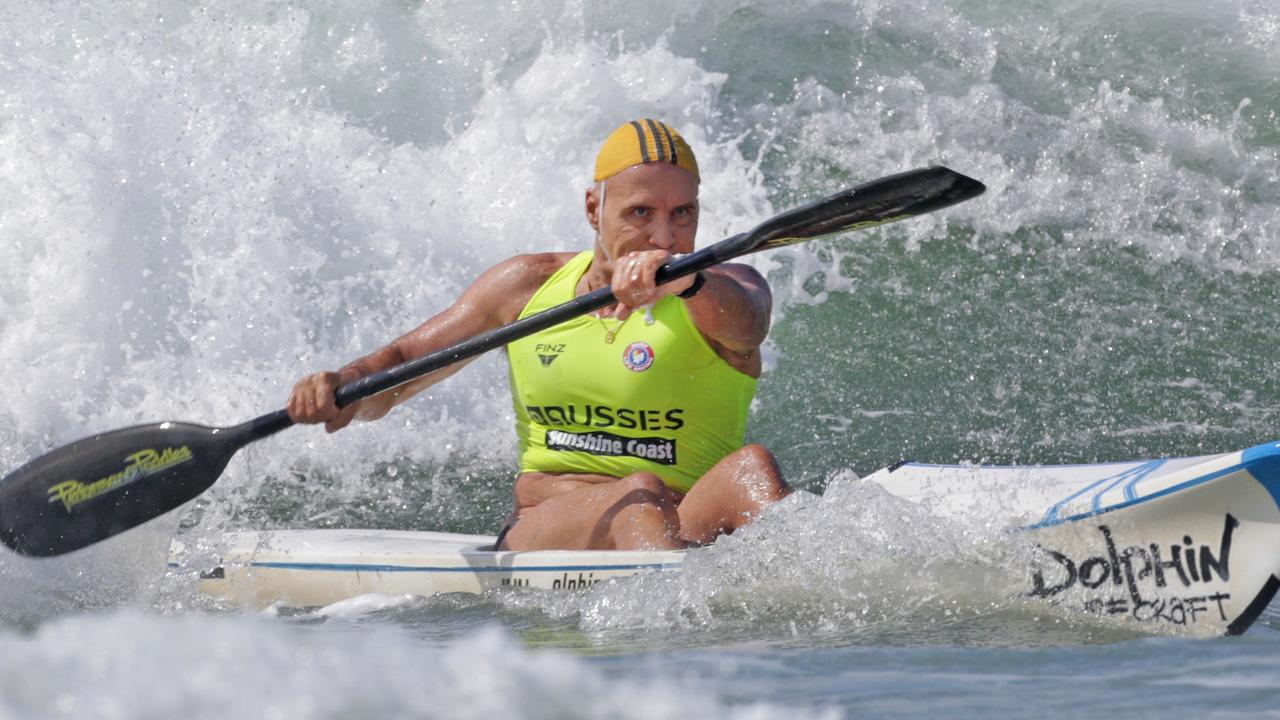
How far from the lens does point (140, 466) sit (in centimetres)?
421

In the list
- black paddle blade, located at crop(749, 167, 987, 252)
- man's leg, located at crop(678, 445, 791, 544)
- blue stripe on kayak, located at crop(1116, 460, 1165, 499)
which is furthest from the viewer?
man's leg, located at crop(678, 445, 791, 544)

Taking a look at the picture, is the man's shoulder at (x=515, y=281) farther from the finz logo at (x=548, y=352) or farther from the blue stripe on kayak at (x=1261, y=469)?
the blue stripe on kayak at (x=1261, y=469)

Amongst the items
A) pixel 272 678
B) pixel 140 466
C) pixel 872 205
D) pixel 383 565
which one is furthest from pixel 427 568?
pixel 272 678

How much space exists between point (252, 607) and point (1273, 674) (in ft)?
9.12

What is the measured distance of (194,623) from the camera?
Result: 1786 millimetres

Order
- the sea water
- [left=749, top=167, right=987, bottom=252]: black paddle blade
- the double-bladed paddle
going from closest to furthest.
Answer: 1. [left=749, top=167, right=987, bottom=252]: black paddle blade
2. the double-bladed paddle
3. the sea water

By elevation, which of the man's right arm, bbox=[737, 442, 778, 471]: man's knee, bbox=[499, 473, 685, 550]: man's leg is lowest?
bbox=[499, 473, 685, 550]: man's leg

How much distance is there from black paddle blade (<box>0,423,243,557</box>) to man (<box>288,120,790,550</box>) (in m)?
0.44

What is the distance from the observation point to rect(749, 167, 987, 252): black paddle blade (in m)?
3.45

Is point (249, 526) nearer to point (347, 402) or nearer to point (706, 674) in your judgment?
point (347, 402)

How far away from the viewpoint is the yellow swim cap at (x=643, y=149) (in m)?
3.87

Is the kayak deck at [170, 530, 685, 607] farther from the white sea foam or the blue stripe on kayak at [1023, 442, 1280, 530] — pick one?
the white sea foam

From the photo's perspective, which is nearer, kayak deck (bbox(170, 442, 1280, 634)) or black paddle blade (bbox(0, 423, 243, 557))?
kayak deck (bbox(170, 442, 1280, 634))

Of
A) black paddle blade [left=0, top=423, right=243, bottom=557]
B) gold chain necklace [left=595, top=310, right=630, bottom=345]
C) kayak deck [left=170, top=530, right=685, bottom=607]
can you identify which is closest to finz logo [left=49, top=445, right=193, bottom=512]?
black paddle blade [left=0, top=423, right=243, bottom=557]
